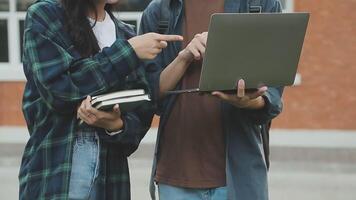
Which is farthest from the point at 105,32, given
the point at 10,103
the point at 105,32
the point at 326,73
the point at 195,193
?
the point at 10,103

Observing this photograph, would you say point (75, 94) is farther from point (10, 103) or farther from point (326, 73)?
point (10, 103)

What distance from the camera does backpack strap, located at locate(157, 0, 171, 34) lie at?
273 centimetres

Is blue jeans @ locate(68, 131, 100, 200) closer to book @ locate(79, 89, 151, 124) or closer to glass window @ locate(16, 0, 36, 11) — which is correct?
book @ locate(79, 89, 151, 124)

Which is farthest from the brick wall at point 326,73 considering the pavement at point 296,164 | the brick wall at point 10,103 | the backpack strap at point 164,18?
the backpack strap at point 164,18

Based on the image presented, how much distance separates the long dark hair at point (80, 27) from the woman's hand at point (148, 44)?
0.14 meters

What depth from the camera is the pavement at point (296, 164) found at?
6.61 meters

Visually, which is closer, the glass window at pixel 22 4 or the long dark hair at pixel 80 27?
the long dark hair at pixel 80 27

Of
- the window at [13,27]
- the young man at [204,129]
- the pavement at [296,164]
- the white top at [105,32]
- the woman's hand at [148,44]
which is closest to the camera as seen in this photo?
the woman's hand at [148,44]

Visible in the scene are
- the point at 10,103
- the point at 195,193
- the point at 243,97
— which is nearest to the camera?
the point at 243,97

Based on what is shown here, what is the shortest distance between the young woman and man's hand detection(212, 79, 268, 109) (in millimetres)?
278

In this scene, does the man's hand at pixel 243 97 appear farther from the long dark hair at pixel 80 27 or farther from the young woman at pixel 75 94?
the long dark hair at pixel 80 27

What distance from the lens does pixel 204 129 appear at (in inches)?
106

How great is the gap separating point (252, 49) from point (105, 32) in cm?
57

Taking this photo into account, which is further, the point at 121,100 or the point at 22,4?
the point at 22,4
